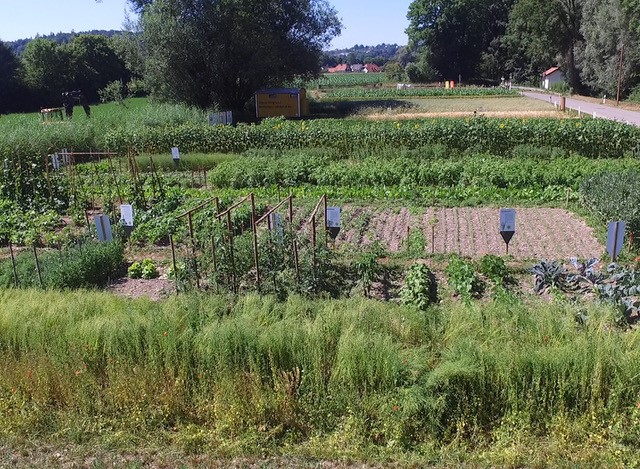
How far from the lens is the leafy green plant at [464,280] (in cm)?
708

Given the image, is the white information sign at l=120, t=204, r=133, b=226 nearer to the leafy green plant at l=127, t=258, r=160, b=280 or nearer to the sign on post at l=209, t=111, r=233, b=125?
the leafy green plant at l=127, t=258, r=160, b=280

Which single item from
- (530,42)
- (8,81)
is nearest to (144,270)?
(8,81)

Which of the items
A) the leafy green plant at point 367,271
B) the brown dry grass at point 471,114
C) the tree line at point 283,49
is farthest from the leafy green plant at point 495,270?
the tree line at point 283,49

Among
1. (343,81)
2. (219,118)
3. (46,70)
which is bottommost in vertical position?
(219,118)

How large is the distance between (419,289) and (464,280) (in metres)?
0.69

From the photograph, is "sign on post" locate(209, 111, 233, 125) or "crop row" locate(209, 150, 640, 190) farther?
"sign on post" locate(209, 111, 233, 125)

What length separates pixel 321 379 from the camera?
475cm

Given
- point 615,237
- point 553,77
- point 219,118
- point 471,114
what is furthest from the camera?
point 553,77

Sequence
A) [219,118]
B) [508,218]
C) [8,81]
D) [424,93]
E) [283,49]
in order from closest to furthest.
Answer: [508,218]
[219,118]
[283,49]
[424,93]
[8,81]

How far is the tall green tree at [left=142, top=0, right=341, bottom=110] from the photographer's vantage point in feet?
96.8

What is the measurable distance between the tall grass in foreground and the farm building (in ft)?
91.4

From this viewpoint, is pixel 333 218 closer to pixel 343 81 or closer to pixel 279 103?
pixel 279 103

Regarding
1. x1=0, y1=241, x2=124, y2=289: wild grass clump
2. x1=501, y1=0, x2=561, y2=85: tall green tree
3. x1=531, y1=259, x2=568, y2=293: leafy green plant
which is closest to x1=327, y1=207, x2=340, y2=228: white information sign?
x1=531, y1=259, x2=568, y2=293: leafy green plant

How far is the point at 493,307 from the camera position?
5871 mm
